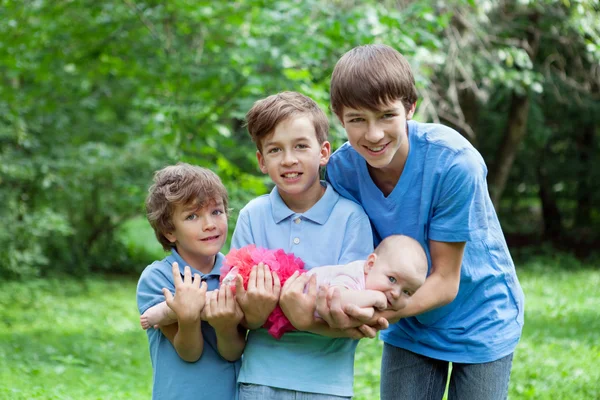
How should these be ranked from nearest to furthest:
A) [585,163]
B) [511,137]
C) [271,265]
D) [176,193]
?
[271,265] → [176,193] → [511,137] → [585,163]

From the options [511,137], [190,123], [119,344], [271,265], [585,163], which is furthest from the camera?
[585,163]

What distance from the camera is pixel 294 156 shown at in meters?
2.39

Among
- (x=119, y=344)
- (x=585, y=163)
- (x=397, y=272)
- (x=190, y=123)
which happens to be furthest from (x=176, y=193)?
(x=585, y=163)

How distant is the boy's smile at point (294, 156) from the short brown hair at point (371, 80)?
15 cm

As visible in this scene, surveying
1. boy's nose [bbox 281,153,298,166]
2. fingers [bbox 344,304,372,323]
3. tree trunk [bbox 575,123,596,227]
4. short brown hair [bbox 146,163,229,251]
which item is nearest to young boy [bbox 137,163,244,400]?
short brown hair [bbox 146,163,229,251]

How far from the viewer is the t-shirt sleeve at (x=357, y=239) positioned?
7.66 ft

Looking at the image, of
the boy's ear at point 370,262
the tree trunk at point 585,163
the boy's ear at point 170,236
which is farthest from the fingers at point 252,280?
the tree trunk at point 585,163

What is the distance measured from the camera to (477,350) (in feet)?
8.01

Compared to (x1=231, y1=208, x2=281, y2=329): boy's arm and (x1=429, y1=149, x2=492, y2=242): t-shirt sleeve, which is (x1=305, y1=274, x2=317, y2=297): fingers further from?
(x1=429, y1=149, x2=492, y2=242): t-shirt sleeve

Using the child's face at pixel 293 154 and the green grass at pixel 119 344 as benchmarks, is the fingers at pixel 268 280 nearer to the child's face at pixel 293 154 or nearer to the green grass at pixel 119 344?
the child's face at pixel 293 154

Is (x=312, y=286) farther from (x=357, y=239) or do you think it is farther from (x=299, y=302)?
(x=357, y=239)

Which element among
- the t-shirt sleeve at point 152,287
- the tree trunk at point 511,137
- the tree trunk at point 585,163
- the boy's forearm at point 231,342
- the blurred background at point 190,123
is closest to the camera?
the boy's forearm at point 231,342

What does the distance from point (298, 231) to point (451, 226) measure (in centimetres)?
54

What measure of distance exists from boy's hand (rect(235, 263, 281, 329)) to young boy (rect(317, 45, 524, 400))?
6.3 inches
